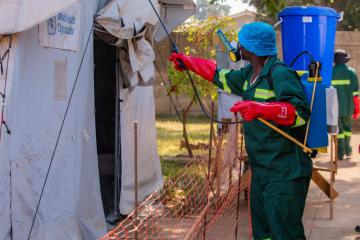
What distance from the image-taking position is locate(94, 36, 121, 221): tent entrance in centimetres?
724

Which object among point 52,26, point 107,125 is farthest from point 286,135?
point 107,125

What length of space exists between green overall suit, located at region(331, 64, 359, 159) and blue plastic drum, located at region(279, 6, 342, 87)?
450 cm

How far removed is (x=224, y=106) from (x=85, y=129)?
2452 millimetres

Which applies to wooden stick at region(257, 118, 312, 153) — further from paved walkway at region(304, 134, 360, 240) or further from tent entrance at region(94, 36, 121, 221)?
tent entrance at region(94, 36, 121, 221)

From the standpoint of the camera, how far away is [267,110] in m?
4.14

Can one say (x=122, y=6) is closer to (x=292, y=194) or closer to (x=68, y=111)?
(x=68, y=111)

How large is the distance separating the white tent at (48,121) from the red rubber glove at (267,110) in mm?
1813

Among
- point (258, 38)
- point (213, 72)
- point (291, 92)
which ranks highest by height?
point (258, 38)

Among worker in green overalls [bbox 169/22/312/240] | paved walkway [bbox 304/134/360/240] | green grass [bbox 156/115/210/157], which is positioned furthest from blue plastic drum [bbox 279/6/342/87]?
green grass [bbox 156/115/210/157]

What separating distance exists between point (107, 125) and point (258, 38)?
3.25 meters

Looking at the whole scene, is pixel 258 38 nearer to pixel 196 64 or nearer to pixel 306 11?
pixel 196 64

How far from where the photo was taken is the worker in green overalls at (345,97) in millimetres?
11148

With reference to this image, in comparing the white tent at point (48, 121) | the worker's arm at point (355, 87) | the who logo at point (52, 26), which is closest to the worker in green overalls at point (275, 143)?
the white tent at point (48, 121)

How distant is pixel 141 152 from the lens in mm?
7758
